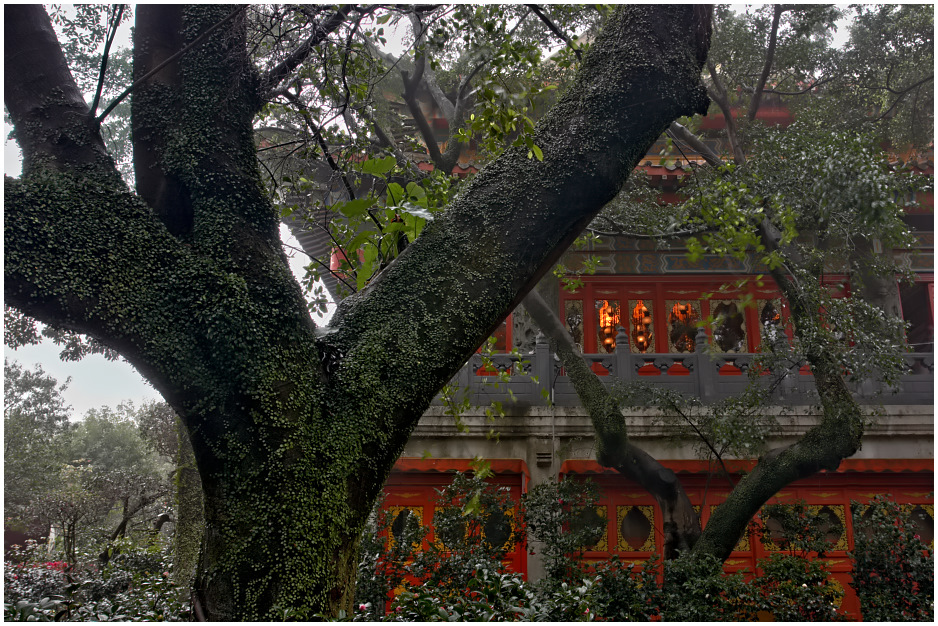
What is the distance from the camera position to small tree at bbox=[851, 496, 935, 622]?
16.8ft

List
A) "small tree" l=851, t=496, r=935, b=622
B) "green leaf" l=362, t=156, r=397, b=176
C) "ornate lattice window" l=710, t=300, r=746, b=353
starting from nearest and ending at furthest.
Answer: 1. "green leaf" l=362, t=156, r=397, b=176
2. "small tree" l=851, t=496, r=935, b=622
3. "ornate lattice window" l=710, t=300, r=746, b=353

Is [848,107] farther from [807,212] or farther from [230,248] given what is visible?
[230,248]

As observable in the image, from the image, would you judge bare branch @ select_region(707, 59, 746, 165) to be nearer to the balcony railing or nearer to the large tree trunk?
the balcony railing

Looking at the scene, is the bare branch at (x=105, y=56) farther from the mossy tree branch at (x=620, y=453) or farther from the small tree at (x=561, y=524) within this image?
the small tree at (x=561, y=524)

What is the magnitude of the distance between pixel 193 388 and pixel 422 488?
6.17m

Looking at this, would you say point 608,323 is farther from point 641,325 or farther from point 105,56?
point 105,56

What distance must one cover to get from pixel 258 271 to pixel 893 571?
5945mm

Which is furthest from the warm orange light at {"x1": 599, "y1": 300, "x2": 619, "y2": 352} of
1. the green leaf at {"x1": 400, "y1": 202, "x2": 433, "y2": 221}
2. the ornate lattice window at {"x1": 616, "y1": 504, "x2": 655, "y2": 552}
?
the green leaf at {"x1": 400, "y1": 202, "x2": 433, "y2": 221}

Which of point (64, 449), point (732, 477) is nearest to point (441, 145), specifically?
point (732, 477)

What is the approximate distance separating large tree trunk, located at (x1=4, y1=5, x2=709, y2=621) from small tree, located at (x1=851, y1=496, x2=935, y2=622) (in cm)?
490

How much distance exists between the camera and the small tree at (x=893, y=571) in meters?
5.12

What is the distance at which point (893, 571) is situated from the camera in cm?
532

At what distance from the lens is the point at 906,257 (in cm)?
959

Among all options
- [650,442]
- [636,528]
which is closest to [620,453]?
[650,442]
